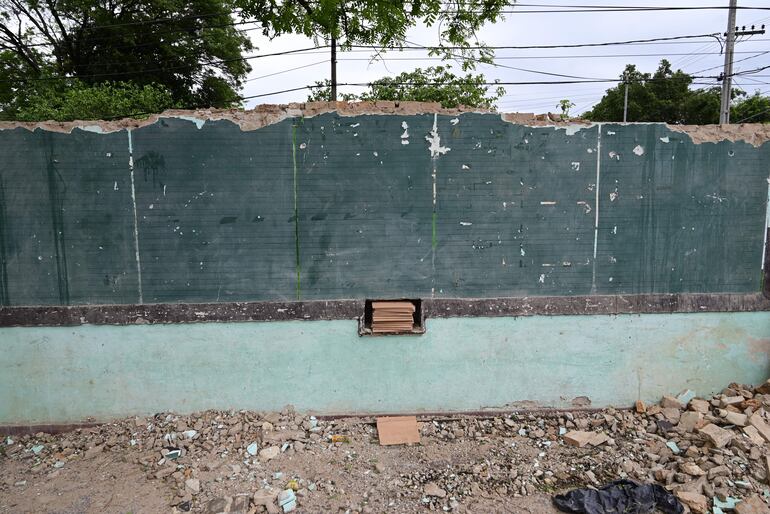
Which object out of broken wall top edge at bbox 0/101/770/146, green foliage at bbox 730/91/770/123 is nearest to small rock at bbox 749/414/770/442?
broken wall top edge at bbox 0/101/770/146

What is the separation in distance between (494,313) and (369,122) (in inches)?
78.4

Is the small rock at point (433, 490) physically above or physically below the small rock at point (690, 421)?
below

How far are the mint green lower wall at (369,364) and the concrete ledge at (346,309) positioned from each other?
0.23 feet

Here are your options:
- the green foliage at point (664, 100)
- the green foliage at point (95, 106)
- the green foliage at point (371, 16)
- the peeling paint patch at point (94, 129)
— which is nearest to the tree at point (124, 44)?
the green foliage at point (95, 106)

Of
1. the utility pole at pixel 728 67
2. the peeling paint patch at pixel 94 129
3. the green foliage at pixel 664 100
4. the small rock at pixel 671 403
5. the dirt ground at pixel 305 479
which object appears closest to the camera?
the dirt ground at pixel 305 479

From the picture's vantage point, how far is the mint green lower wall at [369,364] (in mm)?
3852

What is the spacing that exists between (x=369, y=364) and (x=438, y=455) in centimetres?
93

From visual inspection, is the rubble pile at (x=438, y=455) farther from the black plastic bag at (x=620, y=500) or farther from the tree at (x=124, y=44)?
the tree at (x=124, y=44)

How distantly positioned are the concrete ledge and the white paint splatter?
1283 mm

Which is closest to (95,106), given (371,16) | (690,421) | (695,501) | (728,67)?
(371,16)

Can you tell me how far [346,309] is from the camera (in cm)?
390

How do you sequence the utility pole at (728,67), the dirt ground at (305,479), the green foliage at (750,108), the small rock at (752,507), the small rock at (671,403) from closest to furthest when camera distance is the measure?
the small rock at (752,507) < the dirt ground at (305,479) < the small rock at (671,403) < the utility pole at (728,67) < the green foliage at (750,108)

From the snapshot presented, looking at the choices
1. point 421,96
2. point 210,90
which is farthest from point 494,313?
point 210,90

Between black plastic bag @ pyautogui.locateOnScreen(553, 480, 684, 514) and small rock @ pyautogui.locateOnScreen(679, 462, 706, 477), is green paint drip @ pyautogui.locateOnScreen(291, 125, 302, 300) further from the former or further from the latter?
small rock @ pyautogui.locateOnScreen(679, 462, 706, 477)
